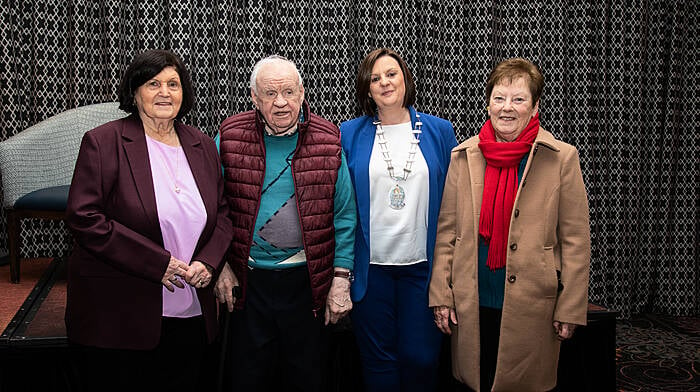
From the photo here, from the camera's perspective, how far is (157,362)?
1.86 metres

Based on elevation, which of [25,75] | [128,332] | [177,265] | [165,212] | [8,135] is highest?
[25,75]

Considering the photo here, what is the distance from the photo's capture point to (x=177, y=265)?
181cm

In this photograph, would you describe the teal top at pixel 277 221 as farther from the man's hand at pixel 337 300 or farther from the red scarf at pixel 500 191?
the red scarf at pixel 500 191

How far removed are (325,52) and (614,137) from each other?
7.23 feet

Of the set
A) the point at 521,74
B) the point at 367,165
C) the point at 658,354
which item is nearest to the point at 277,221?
the point at 367,165

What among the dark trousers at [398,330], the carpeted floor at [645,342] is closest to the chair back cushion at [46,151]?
the carpeted floor at [645,342]

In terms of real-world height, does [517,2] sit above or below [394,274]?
above

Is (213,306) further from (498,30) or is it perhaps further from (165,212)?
(498,30)

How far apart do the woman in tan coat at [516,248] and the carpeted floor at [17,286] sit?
188 centimetres

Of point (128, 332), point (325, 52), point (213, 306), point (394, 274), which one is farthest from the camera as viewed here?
point (325, 52)

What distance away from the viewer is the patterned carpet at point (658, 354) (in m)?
3.23

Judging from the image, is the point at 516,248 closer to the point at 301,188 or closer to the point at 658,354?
the point at 301,188

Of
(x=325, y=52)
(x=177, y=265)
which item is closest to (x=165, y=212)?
(x=177, y=265)

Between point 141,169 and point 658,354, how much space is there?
130 inches
